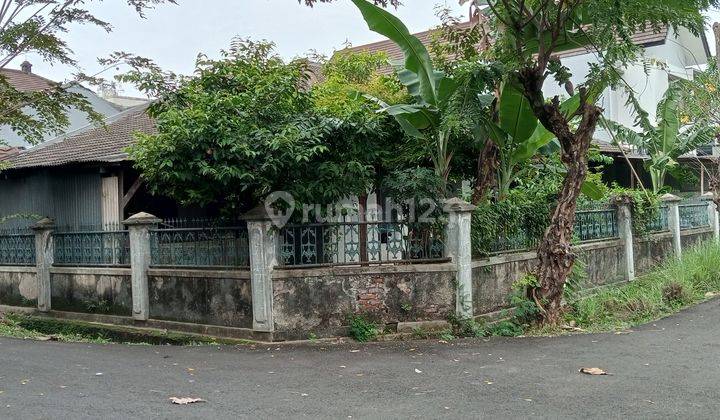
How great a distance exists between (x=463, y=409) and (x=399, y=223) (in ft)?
12.5

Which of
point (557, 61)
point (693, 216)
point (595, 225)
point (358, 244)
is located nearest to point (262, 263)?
point (358, 244)

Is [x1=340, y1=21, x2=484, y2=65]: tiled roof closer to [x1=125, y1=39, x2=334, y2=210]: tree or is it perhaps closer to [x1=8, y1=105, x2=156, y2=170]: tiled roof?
[x1=8, y1=105, x2=156, y2=170]: tiled roof

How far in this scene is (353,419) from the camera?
521cm

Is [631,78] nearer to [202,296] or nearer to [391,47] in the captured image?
[391,47]

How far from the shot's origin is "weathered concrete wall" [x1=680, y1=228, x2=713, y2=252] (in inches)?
600

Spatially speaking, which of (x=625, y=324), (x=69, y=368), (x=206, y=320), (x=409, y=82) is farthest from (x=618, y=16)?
(x=69, y=368)

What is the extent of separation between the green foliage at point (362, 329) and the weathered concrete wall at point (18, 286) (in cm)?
667

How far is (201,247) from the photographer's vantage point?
937cm

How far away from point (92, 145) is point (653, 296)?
11.4 meters

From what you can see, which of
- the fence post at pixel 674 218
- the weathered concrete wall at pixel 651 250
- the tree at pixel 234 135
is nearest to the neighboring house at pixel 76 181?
the tree at pixel 234 135

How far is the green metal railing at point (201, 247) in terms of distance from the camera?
9008 mm

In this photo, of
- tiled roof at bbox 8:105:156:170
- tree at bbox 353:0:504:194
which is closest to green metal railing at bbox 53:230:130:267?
tiled roof at bbox 8:105:156:170

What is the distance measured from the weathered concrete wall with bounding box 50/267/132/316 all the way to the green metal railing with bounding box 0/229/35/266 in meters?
0.87

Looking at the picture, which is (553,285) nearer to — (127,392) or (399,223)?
(399,223)
